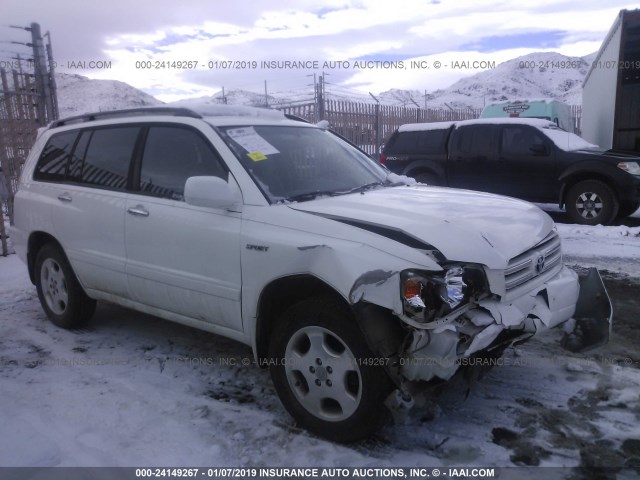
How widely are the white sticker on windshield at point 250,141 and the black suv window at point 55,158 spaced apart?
71.1 inches

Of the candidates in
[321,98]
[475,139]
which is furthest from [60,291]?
[321,98]

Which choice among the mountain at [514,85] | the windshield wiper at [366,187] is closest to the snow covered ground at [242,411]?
the windshield wiper at [366,187]

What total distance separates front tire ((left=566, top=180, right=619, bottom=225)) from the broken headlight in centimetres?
737

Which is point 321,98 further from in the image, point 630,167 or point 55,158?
point 55,158

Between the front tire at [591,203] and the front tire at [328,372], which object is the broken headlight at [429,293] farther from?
the front tire at [591,203]

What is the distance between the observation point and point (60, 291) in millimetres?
4652

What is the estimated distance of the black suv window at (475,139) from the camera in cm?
1000

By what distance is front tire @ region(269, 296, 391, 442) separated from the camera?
2645 millimetres

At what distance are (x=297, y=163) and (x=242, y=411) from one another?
1.64 meters

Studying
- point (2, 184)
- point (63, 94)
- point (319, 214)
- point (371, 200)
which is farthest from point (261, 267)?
point (63, 94)

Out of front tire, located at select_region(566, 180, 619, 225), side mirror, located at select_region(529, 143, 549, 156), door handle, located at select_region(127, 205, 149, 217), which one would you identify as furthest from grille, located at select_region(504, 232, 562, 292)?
side mirror, located at select_region(529, 143, 549, 156)

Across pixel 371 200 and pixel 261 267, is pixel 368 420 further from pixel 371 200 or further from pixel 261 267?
pixel 371 200

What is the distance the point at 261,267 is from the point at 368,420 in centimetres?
100

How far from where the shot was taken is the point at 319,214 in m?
2.96
